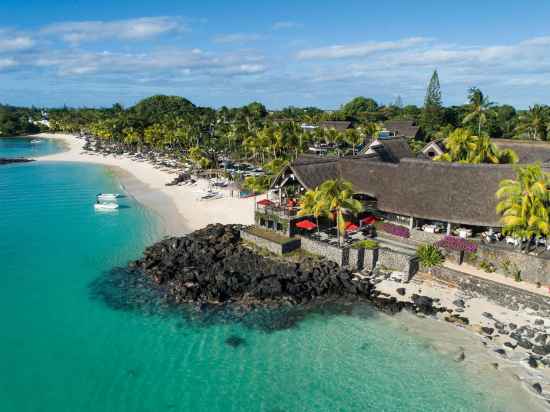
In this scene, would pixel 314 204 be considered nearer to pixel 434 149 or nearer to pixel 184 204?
pixel 184 204

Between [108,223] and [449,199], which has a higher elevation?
[449,199]

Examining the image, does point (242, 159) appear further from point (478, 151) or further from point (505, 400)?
point (505, 400)

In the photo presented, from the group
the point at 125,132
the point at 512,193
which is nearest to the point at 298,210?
the point at 512,193

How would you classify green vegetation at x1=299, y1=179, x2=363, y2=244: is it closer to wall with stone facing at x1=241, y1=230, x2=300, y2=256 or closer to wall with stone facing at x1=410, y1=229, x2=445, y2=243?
wall with stone facing at x1=241, y1=230, x2=300, y2=256

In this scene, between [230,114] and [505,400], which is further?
[230,114]

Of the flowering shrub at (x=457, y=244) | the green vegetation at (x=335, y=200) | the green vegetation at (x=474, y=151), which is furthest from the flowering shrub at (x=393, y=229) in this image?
the green vegetation at (x=474, y=151)

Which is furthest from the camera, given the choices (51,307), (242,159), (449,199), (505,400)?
(242,159)
